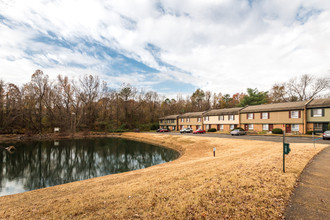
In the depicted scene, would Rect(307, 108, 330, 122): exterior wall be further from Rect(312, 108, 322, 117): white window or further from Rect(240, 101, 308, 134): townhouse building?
Rect(240, 101, 308, 134): townhouse building

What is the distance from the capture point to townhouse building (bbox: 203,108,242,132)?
40.7 meters

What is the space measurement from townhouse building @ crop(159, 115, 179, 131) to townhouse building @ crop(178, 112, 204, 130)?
2.07m

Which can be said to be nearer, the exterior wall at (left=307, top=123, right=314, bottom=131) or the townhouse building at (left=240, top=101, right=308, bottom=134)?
the exterior wall at (left=307, top=123, right=314, bottom=131)

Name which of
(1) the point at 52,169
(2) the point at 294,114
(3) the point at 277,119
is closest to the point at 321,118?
(2) the point at 294,114

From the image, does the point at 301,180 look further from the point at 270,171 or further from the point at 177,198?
the point at 177,198

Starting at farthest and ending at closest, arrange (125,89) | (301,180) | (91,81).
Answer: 1. (125,89)
2. (91,81)
3. (301,180)

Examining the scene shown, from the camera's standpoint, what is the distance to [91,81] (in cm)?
5984

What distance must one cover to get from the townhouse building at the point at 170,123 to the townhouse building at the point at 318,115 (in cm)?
3819

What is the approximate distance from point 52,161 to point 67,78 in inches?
1640

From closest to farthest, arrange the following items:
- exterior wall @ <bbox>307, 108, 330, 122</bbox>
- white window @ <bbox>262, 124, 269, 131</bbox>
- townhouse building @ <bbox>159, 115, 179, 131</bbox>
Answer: exterior wall @ <bbox>307, 108, 330, 122</bbox>, white window @ <bbox>262, 124, 269, 131</bbox>, townhouse building @ <bbox>159, 115, 179, 131</bbox>

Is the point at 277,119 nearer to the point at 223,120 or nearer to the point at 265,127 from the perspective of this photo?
the point at 265,127

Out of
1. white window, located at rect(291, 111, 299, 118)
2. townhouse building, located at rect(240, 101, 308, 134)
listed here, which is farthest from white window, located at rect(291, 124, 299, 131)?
white window, located at rect(291, 111, 299, 118)

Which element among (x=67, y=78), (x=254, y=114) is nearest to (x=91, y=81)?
(x=67, y=78)

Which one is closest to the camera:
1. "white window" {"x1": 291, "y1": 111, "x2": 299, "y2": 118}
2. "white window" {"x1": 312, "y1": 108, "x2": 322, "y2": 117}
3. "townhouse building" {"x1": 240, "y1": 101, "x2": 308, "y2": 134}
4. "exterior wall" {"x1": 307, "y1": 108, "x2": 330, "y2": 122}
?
"exterior wall" {"x1": 307, "y1": 108, "x2": 330, "y2": 122}
